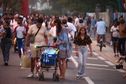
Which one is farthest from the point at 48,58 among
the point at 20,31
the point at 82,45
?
the point at 20,31

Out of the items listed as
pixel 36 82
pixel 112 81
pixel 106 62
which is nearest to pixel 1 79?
pixel 36 82

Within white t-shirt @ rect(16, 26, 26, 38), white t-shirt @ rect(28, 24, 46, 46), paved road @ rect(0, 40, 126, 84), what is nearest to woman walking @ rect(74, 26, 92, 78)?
paved road @ rect(0, 40, 126, 84)

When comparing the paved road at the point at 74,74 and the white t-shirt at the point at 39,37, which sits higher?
the white t-shirt at the point at 39,37

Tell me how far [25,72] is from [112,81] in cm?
348

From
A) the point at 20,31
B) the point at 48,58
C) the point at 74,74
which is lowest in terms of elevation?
the point at 74,74

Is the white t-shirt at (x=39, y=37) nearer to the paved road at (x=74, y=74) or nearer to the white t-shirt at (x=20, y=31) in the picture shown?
the paved road at (x=74, y=74)

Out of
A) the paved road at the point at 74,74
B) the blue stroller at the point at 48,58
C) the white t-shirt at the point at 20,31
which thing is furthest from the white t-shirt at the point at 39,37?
the white t-shirt at the point at 20,31

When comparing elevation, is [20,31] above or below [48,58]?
above

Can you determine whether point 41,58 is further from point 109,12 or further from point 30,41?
point 109,12

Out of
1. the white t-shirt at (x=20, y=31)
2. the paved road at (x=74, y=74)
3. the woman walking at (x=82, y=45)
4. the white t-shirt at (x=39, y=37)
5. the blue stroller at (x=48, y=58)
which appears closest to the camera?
the blue stroller at (x=48, y=58)

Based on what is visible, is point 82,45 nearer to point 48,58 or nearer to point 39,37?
point 39,37

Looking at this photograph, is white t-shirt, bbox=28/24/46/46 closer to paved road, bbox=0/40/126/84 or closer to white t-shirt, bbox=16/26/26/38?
paved road, bbox=0/40/126/84

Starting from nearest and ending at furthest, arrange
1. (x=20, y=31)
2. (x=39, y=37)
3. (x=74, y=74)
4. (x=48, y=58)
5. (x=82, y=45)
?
(x=48, y=58)
(x=39, y=37)
(x=82, y=45)
(x=74, y=74)
(x=20, y=31)

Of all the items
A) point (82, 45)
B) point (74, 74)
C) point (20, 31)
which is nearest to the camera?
point (82, 45)
